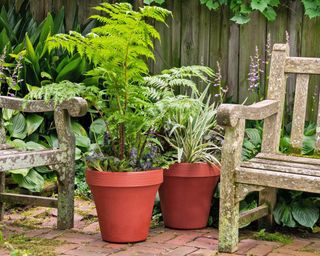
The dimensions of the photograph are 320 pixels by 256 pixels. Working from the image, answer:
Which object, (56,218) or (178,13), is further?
(178,13)

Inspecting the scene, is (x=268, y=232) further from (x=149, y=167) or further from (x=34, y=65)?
(x=34, y=65)

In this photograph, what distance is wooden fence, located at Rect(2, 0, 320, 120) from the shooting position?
6.48 metres

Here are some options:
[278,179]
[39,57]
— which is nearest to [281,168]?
[278,179]

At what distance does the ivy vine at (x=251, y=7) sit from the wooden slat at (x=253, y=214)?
181 centimetres

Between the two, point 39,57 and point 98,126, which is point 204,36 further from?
point 39,57

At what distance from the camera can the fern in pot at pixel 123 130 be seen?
186 inches

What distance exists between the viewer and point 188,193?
5.18 m

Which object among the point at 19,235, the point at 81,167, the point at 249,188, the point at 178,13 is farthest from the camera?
the point at 178,13

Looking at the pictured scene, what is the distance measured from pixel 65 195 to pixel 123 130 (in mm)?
598

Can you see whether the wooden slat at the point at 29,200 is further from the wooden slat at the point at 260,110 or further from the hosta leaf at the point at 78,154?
the wooden slat at the point at 260,110

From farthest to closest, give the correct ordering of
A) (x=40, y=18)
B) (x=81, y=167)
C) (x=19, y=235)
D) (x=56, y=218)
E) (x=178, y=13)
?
(x=40, y=18) < (x=178, y=13) < (x=81, y=167) < (x=56, y=218) < (x=19, y=235)

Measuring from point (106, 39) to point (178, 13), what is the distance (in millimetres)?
2278

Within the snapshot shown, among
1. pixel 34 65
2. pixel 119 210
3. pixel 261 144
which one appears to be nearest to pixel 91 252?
pixel 119 210

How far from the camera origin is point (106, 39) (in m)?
4.72
